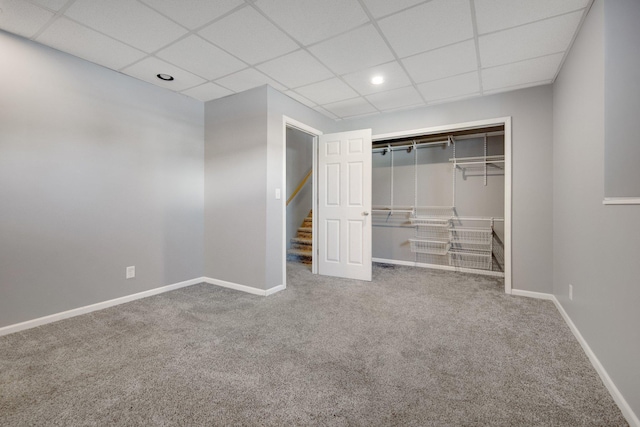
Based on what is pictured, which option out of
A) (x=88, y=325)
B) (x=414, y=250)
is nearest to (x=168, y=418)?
(x=88, y=325)

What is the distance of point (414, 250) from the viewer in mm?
4812

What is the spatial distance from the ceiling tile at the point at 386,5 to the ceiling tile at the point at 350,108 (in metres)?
1.60

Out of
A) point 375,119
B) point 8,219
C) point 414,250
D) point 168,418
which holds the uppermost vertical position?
point 375,119

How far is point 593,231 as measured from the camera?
191cm

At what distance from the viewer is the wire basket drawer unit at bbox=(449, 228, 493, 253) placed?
4297mm

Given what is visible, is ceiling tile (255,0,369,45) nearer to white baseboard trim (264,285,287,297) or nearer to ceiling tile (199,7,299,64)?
ceiling tile (199,7,299,64)

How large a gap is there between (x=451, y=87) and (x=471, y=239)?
7.84 ft

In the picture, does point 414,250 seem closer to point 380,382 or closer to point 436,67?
point 436,67

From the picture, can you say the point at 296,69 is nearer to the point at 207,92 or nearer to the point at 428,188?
the point at 207,92

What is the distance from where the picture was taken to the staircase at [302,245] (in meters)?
5.00

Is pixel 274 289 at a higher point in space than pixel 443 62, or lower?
lower

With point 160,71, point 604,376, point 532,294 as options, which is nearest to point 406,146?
point 532,294

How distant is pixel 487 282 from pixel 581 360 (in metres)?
1.97

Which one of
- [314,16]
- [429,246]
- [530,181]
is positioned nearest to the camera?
[314,16]
